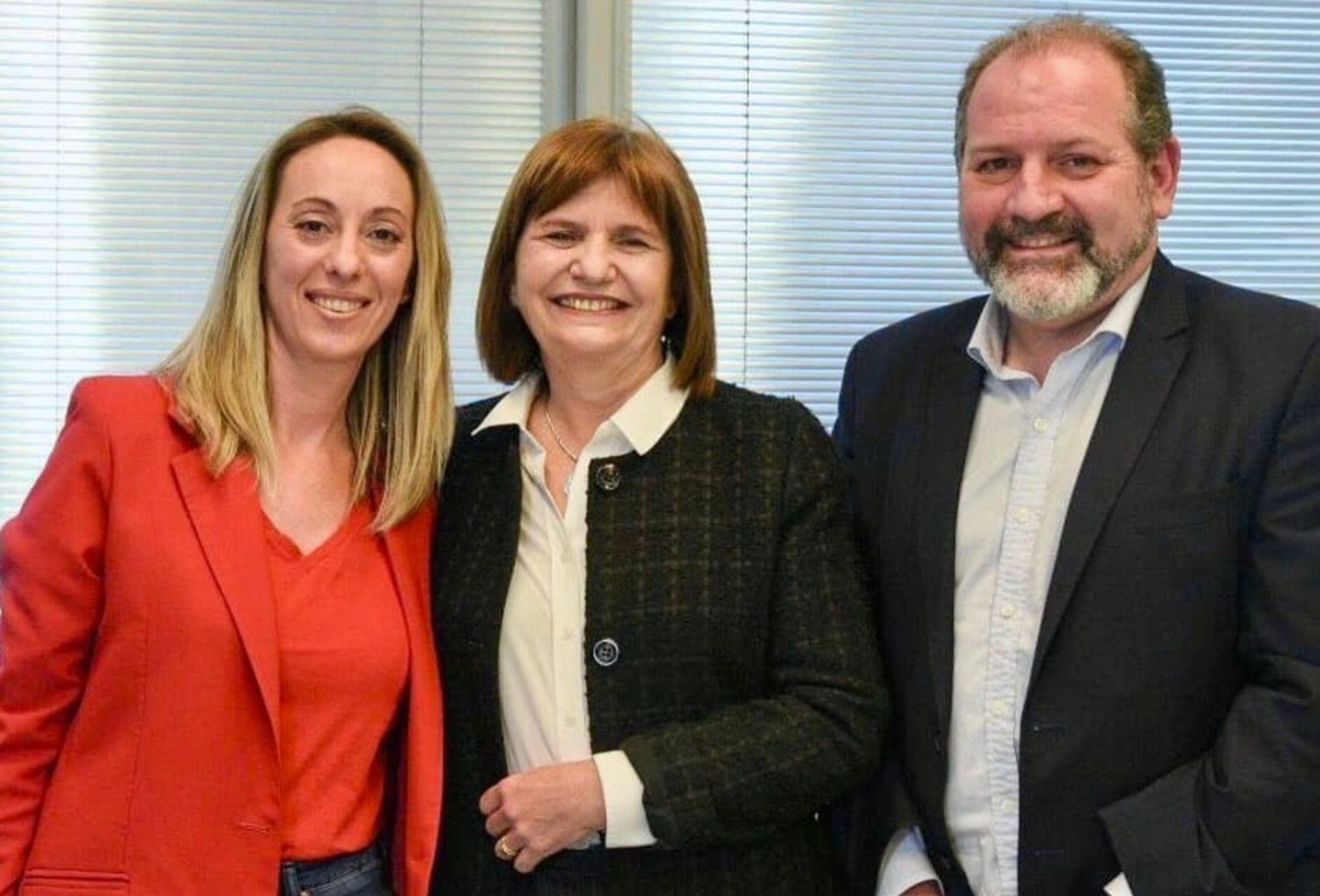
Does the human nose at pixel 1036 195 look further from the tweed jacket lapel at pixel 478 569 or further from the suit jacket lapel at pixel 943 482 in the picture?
the tweed jacket lapel at pixel 478 569

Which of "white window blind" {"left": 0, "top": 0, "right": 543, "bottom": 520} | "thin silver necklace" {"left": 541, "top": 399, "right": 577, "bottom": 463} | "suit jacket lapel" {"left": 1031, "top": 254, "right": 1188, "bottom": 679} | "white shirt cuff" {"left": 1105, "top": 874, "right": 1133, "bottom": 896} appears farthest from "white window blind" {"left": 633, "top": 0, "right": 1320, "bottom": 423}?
"white shirt cuff" {"left": 1105, "top": 874, "right": 1133, "bottom": 896}

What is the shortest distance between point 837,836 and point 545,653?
487mm

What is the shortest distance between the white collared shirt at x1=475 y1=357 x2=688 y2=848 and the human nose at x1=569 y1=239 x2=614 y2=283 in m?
0.17

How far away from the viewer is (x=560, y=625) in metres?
1.95

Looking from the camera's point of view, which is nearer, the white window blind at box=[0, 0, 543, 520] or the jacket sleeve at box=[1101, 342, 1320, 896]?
the jacket sleeve at box=[1101, 342, 1320, 896]

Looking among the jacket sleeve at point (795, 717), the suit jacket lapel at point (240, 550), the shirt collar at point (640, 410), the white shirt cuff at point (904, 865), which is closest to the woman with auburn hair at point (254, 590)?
the suit jacket lapel at point (240, 550)

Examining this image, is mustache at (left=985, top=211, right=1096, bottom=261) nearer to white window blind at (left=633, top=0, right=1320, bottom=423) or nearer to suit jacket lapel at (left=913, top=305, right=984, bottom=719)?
suit jacket lapel at (left=913, top=305, right=984, bottom=719)

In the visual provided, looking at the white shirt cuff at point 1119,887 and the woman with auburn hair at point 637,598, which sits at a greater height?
the woman with auburn hair at point 637,598

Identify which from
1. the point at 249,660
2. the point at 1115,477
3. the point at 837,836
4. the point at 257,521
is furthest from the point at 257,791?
the point at 1115,477

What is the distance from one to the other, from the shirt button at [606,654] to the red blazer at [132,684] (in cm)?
38

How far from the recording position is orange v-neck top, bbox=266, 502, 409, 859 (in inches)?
75.4

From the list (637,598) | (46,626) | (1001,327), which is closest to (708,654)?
(637,598)

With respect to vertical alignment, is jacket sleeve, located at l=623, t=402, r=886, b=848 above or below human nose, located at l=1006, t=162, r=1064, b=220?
below

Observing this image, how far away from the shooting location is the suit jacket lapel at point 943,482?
193 centimetres
